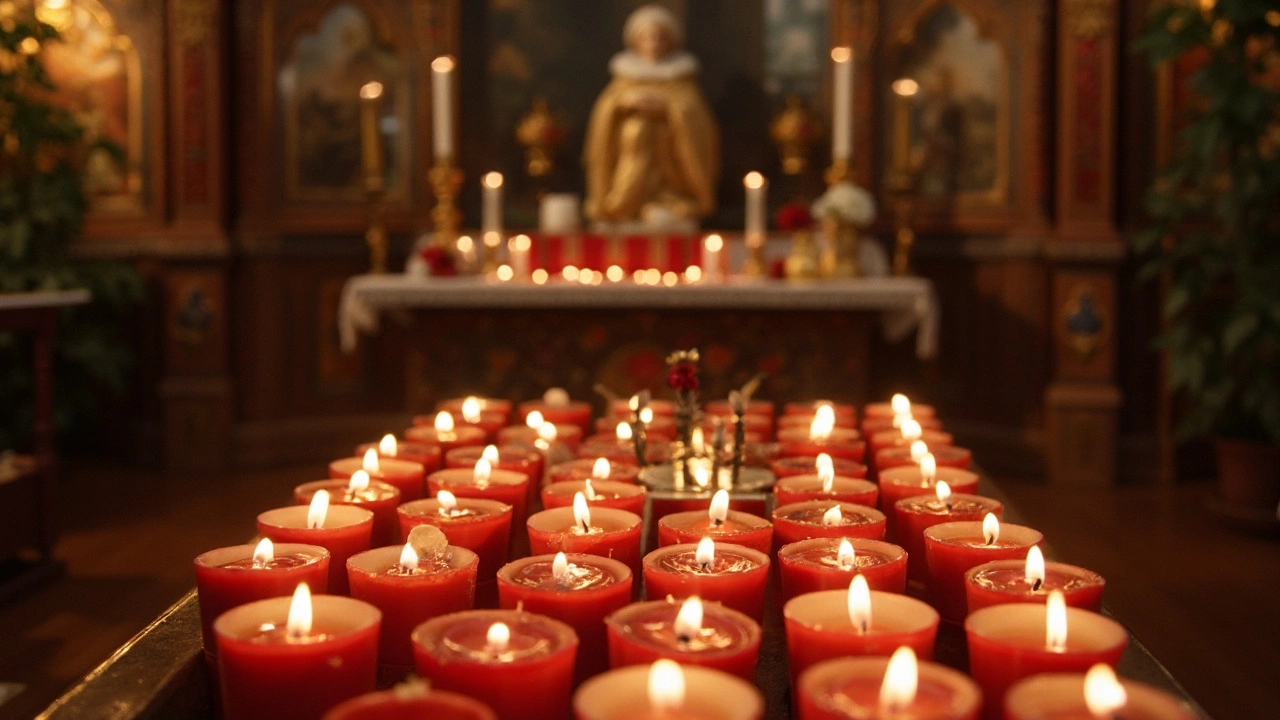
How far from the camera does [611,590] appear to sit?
1.19 metres

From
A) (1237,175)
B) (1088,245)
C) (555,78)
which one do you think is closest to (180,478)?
(555,78)

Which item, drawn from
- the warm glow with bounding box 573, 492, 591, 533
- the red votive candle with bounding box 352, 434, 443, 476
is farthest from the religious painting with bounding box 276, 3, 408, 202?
the warm glow with bounding box 573, 492, 591, 533

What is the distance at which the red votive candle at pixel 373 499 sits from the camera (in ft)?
5.16

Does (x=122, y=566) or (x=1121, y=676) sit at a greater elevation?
(x=1121, y=676)

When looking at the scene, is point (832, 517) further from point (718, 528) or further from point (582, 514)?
point (582, 514)

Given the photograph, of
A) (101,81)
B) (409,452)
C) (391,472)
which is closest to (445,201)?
(101,81)

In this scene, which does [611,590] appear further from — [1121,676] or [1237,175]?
[1237,175]

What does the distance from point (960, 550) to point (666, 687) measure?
58 cm

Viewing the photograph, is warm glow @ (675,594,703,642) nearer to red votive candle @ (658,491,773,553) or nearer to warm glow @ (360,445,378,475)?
red votive candle @ (658,491,773,553)

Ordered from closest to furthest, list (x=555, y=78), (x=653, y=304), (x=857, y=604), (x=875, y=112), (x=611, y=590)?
(x=857, y=604) → (x=611, y=590) → (x=653, y=304) → (x=875, y=112) → (x=555, y=78)

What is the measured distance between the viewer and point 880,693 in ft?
3.03

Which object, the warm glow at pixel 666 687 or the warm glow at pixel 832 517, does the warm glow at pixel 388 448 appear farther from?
the warm glow at pixel 666 687

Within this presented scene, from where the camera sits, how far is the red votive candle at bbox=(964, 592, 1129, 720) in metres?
0.97

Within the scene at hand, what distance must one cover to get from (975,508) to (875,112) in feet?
16.9
